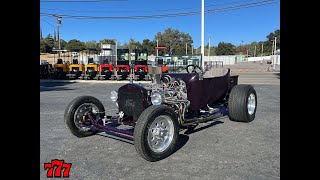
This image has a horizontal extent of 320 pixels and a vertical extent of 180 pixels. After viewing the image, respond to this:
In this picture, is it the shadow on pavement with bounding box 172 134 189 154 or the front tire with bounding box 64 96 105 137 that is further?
the front tire with bounding box 64 96 105 137

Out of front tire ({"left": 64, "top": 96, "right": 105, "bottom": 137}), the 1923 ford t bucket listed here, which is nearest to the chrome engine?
the 1923 ford t bucket

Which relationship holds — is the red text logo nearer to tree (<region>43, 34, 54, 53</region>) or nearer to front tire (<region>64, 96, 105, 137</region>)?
front tire (<region>64, 96, 105, 137</region>)

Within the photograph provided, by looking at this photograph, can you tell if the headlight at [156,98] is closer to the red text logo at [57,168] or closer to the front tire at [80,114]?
the front tire at [80,114]

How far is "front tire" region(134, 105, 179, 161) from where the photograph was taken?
4.26m

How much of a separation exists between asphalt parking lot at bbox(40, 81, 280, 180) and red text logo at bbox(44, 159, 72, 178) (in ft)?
0.24

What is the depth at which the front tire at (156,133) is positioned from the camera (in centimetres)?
426

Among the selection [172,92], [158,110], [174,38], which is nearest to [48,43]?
[174,38]

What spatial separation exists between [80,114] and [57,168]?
1.63 m

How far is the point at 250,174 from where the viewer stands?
388 cm
